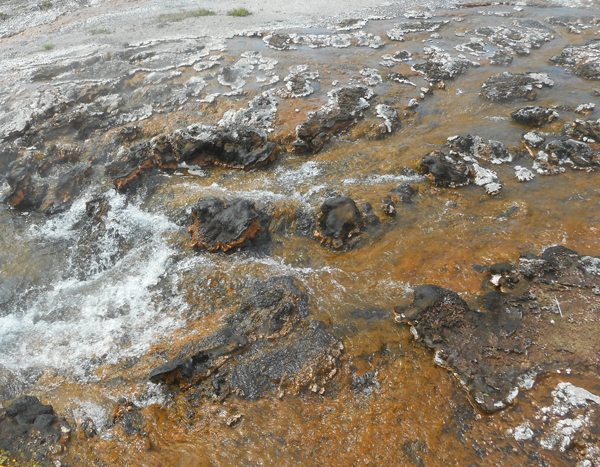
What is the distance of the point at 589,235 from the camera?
25.8 feet

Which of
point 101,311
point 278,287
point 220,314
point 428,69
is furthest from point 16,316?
point 428,69

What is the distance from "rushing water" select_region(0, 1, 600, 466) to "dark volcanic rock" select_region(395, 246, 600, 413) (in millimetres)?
288

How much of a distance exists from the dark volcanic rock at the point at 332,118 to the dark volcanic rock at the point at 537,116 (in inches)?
244

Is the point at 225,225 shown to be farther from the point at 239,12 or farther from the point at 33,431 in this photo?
the point at 239,12

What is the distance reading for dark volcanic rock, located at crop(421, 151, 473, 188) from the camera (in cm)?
1021

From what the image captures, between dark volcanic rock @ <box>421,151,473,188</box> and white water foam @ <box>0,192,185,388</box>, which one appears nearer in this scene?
white water foam @ <box>0,192,185,388</box>

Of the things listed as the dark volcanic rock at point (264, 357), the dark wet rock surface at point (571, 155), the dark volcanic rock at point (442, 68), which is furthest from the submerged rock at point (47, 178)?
the dark wet rock surface at point (571, 155)

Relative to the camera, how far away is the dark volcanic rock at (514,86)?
1370cm

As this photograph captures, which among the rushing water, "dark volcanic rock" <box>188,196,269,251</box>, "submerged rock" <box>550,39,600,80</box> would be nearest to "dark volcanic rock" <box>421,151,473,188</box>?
the rushing water

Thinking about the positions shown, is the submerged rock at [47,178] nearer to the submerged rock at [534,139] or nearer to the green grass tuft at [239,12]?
the submerged rock at [534,139]

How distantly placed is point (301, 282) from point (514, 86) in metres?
13.9

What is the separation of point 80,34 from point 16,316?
24404mm

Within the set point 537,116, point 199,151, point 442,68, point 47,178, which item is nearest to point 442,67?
point 442,68

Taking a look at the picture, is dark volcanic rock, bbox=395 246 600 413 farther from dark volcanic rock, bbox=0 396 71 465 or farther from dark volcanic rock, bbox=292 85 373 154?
dark volcanic rock, bbox=292 85 373 154
